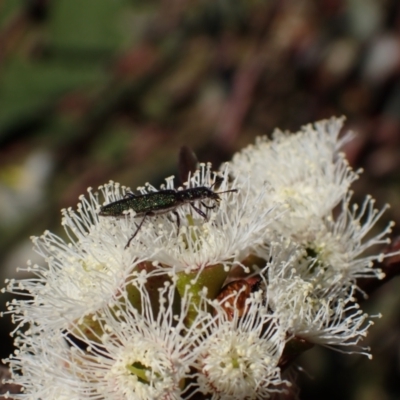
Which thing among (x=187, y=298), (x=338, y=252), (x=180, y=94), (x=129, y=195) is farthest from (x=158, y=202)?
(x=180, y=94)

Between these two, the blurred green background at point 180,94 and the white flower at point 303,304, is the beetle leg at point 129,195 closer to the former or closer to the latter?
the white flower at point 303,304

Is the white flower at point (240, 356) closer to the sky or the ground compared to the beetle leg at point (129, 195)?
closer to the ground

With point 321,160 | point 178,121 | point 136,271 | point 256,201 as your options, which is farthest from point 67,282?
point 178,121

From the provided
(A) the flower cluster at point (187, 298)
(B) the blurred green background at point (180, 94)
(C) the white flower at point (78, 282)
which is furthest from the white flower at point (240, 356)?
(B) the blurred green background at point (180, 94)

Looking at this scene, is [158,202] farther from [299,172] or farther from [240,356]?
[299,172]

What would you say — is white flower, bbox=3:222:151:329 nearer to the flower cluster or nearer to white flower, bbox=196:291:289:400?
the flower cluster

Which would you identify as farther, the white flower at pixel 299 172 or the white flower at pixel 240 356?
the white flower at pixel 299 172

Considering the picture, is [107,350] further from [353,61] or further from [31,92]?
[31,92]
